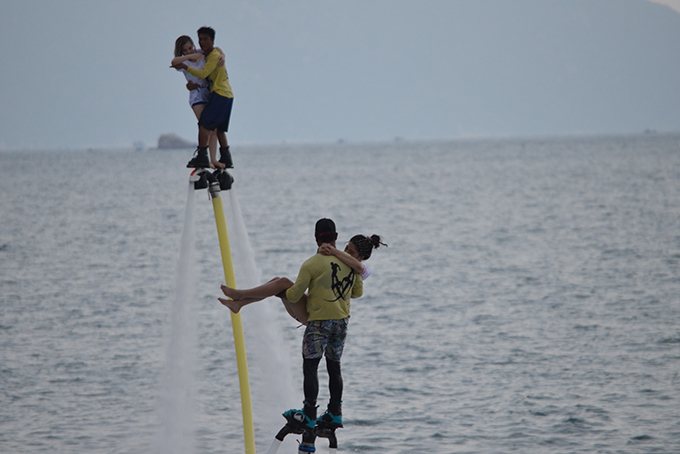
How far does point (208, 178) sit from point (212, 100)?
95 centimetres

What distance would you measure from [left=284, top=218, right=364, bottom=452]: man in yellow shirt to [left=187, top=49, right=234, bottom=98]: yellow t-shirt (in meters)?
1.99

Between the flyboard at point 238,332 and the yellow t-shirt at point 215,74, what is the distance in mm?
982

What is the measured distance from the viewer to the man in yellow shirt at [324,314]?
9.31 meters

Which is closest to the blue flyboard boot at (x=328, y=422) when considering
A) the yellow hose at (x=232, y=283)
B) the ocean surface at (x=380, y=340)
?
the yellow hose at (x=232, y=283)

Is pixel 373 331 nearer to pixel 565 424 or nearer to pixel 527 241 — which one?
pixel 565 424

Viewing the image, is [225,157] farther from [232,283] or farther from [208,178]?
[232,283]

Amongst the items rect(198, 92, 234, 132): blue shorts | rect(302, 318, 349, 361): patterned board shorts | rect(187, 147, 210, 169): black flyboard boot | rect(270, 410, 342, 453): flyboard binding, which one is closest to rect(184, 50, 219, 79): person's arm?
rect(198, 92, 234, 132): blue shorts

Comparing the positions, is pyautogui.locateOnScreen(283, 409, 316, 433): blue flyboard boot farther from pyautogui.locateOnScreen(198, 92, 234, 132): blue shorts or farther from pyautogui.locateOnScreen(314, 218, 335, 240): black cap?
pyautogui.locateOnScreen(198, 92, 234, 132): blue shorts

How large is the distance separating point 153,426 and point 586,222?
164 feet

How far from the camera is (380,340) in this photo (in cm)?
2616

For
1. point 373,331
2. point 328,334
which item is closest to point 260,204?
point 373,331

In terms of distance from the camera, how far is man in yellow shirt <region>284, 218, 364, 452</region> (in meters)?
9.31

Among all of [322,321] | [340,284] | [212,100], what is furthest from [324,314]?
[212,100]

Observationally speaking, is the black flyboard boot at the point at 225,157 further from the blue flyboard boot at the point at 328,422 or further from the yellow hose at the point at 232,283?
the blue flyboard boot at the point at 328,422
